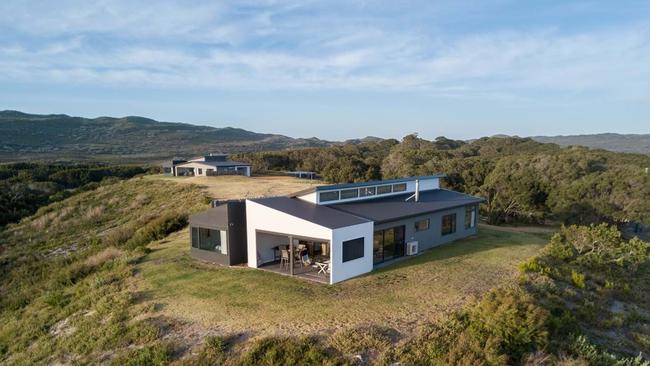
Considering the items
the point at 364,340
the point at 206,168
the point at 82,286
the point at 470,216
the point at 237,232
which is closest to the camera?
the point at 364,340

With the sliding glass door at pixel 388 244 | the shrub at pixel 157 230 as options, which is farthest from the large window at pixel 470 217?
the shrub at pixel 157 230

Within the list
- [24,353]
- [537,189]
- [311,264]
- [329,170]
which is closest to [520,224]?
[537,189]

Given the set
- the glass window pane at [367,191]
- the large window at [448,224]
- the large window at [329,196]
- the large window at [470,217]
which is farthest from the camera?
the large window at [470,217]

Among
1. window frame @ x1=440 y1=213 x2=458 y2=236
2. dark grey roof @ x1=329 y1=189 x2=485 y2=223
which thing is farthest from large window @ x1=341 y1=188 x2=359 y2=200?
window frame @ x1=440 y1=213 x2=458 y2=236

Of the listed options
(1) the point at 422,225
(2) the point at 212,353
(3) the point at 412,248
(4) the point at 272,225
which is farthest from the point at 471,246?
(2) the point at 212,353

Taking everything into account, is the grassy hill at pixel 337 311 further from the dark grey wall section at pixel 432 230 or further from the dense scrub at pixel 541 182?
the dense scrub at pixel 541 182

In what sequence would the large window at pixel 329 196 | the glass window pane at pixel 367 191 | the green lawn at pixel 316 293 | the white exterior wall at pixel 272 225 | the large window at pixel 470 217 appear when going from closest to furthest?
the green lawn at pixel 316 293 < the white exterior wall at pixel 272 225 < the large window at pixel 329 196 < the glass window pane at pixel 367 191 < the large window at pixel 470 217

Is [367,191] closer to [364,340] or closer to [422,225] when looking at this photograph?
→ [422,225]
